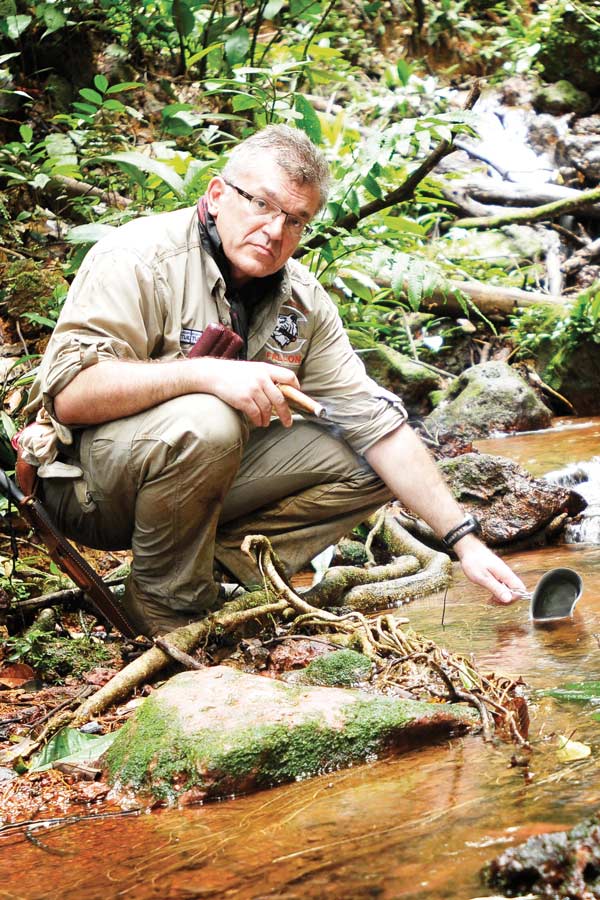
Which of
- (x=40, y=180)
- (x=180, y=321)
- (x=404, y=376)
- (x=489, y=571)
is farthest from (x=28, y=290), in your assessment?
(x=404, y=376)

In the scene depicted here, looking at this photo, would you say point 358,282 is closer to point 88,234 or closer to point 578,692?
point 88,234

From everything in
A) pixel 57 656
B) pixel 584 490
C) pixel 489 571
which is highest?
pixel 489 571

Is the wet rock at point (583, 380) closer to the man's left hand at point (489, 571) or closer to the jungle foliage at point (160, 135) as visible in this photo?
the jungle foliage at point (160, 135)

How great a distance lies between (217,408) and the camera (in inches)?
107

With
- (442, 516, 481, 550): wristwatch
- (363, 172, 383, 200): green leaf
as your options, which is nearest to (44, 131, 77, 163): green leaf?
(363, 172, 383, 200): green leaf

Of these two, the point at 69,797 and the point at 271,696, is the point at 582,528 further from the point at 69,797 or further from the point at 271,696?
the point at 69,797

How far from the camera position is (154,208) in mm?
4496

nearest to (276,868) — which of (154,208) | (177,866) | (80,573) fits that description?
(177,866)

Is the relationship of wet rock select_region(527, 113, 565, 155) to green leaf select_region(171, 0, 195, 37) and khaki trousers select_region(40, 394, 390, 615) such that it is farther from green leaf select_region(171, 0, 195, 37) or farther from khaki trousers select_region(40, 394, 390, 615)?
khaki trousers select_region(40, 394, 390, 615)

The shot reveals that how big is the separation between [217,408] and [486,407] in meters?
5.42

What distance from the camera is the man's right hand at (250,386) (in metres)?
2.66

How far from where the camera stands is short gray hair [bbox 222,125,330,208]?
A: 9.52 feet

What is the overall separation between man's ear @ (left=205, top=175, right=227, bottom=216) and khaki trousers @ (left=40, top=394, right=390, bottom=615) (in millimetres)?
676

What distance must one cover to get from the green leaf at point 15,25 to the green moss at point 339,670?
4222mm
